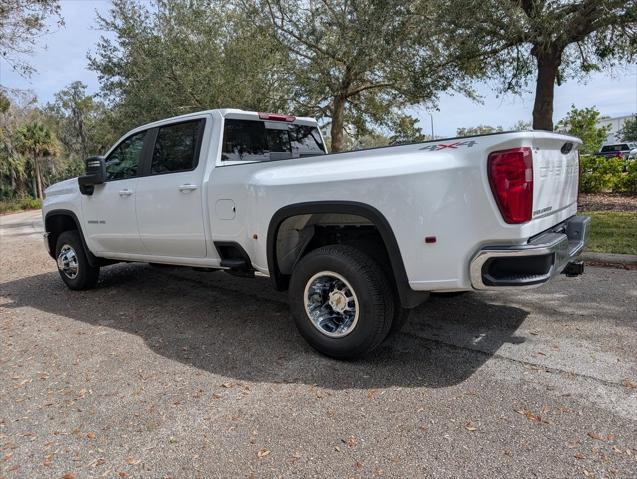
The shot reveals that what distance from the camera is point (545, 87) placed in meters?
10.7

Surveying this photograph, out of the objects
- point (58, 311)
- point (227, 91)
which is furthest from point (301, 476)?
point (227, 91)

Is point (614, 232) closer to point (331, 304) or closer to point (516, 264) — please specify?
point (516, 264)

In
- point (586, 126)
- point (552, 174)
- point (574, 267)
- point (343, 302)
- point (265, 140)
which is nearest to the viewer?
point (552, 174)

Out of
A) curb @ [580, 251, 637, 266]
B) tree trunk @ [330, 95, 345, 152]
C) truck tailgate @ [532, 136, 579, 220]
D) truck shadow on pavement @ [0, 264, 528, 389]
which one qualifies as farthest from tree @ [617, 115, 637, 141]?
truck tailgate @ [532, 136, 579, 220]

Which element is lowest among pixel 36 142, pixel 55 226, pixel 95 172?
pixel 55 226

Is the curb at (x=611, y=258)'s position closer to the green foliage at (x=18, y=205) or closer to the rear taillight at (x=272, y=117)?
the rear taillight at (x=272, y=117)

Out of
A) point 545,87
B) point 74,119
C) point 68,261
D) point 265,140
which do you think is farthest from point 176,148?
point 74,119

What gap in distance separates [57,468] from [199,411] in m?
0.83

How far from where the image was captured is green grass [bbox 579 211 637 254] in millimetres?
6855

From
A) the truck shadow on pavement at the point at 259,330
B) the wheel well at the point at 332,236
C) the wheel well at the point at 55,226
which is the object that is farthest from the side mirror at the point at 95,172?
the wheel well at the point at 332,236

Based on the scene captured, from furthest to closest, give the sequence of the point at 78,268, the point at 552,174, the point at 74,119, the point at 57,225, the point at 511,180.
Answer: the point at 74,119 < the point at 57,225 < the point at 78,268 < the point at 552,174 < the point at 511,180

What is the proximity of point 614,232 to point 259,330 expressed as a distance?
21.1ft

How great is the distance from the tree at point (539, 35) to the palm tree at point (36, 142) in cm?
3505

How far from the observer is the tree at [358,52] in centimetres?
974
